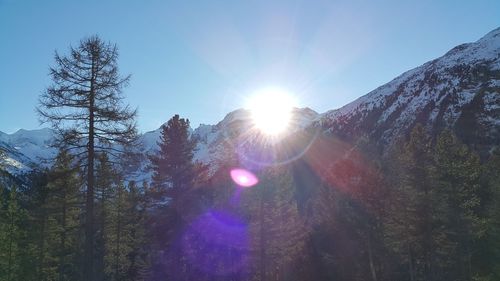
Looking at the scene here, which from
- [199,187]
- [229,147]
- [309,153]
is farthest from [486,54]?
[199,187]

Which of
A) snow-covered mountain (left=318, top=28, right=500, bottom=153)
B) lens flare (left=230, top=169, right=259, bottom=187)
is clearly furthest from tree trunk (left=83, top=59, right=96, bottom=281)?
snow-covered mountain (left=318, top=28, right=500, bottom=153)

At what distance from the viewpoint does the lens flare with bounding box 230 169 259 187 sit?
1334 inches

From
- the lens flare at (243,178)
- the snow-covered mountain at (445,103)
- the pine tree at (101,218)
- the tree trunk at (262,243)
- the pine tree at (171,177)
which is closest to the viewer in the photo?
the pine tree at (101,218)

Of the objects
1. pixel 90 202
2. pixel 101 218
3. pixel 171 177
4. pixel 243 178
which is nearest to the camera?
pixel 90 202

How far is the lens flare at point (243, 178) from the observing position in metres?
33.9

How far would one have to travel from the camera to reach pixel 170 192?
3177 cm

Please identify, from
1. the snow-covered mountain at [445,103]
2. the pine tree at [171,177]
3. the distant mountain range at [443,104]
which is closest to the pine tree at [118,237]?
the pine tree at [171,177]

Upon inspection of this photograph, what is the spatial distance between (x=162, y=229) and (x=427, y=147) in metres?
19.8

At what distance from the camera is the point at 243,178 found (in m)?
36.3

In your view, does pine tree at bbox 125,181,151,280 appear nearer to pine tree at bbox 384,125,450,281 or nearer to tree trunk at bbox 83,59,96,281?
pine tree at bbox 384,125,450,281

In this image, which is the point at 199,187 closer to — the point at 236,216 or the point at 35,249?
the point at 236,216

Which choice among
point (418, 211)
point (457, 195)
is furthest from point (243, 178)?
point (457, 195)

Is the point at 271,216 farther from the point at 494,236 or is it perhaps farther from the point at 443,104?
the point at 443,104

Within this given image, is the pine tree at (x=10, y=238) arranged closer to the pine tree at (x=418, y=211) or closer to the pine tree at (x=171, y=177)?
the pine tree at (x=171, y=177)
